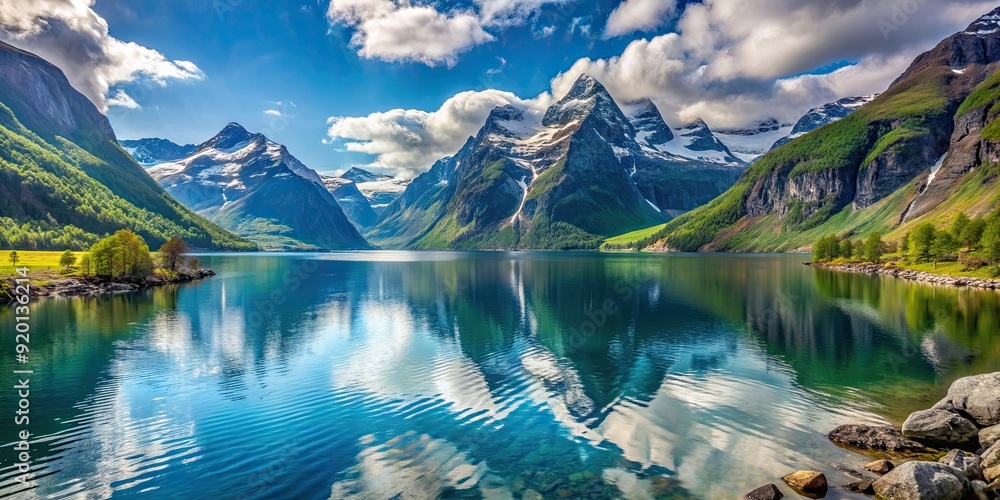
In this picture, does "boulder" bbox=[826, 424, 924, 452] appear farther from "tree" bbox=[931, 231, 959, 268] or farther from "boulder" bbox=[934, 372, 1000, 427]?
"tree" bbox=[931, 231, 959, 268]

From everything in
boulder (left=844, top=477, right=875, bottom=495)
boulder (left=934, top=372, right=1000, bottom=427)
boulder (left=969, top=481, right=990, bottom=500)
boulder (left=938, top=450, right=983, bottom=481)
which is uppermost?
boulder (left=934, top=372, right=1000, bottom=427)

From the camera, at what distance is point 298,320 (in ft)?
207

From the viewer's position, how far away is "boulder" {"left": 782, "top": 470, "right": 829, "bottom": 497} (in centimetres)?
1845

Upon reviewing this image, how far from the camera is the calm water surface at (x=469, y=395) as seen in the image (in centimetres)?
2056

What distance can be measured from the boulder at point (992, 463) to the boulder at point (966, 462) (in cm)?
15

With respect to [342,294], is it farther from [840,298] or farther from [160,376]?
[840,298]

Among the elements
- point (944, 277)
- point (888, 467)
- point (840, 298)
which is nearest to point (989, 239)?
point (944, 277)

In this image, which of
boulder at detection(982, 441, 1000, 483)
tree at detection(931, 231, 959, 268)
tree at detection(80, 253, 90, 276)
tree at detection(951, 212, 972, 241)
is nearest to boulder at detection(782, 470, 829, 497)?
boulder at detection(982, 441, 1000, 483)

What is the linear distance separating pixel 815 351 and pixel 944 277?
8238 cm

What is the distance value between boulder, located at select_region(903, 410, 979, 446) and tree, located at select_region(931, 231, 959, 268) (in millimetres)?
123005

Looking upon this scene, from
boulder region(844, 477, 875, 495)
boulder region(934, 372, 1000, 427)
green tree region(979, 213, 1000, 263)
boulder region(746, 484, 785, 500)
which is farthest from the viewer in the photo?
green tree region(979, 213, 1000, 263)

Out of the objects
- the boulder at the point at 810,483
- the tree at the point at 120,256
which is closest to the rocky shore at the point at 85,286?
the tree at the point at 120,256

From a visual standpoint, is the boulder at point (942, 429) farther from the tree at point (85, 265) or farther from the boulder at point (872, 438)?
the tree at point (85, 265)

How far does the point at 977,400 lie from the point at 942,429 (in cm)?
379
